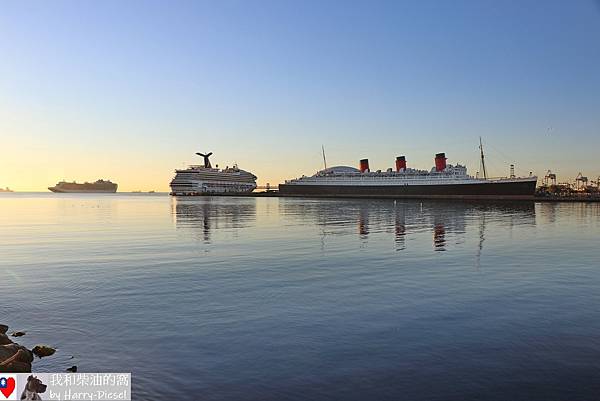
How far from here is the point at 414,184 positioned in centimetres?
13400

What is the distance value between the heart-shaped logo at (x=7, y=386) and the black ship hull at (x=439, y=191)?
12426 cm

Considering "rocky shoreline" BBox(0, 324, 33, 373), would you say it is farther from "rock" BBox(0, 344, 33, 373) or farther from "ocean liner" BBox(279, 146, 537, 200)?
"ocean liner" BBox(279, 146, 537, 200)

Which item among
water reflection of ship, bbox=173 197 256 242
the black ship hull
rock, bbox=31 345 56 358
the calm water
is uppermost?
the black ship hull

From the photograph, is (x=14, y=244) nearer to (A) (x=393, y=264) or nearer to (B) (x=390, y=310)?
(A) (x=393, y=264)

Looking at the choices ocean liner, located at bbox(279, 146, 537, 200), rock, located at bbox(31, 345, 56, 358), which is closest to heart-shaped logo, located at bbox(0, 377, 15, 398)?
rock, located at bbox(31, 345, 56, 358)

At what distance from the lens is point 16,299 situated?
511 inches

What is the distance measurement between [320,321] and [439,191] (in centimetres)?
12401

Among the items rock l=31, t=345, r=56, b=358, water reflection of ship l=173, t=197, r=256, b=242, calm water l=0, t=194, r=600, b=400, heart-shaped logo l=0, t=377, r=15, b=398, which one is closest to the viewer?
heart-shaped logo l=0, t=377, r=15, b=398

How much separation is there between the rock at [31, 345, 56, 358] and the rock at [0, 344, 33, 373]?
396 millimetres

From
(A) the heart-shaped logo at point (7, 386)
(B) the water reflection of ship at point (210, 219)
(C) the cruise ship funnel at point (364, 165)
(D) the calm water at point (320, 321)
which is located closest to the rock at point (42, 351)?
(D) the calm water at point (320, 321)

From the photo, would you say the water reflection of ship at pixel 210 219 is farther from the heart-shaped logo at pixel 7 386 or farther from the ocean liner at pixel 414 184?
the ocean liner at pixel 414 184

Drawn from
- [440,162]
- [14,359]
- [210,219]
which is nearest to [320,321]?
[14,359]

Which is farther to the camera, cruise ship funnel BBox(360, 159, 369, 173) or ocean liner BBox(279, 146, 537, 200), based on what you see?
cruise ship funnel BBox(360, 159, 369, 173)

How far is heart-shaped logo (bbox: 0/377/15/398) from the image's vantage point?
6.24m
